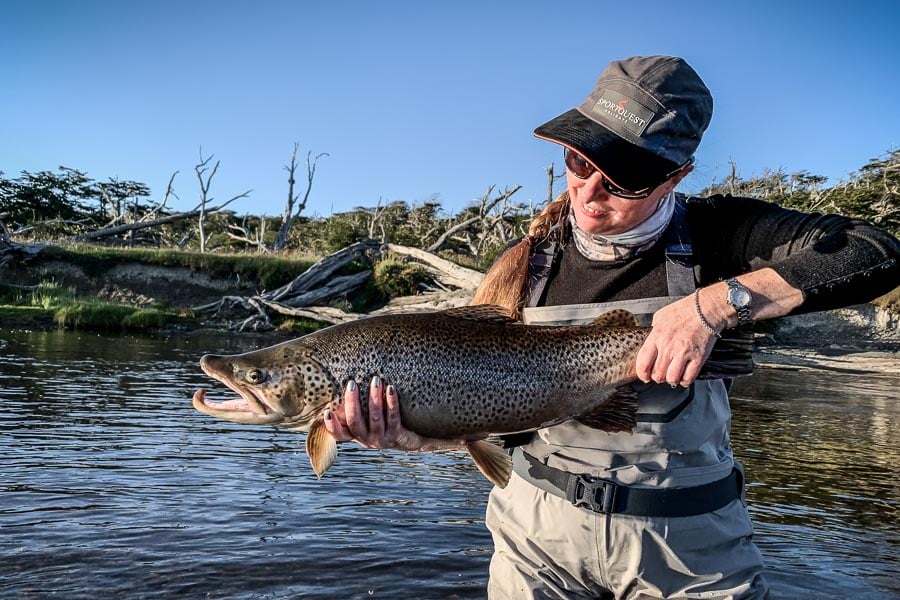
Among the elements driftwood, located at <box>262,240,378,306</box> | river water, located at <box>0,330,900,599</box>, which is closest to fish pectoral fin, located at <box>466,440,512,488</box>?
river water, located at <box>0,330,900,599</box>

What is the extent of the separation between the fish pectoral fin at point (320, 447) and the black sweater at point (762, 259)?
36.6 inches

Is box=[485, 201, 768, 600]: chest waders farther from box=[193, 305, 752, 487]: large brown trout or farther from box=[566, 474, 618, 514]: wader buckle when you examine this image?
box=[193, 305, 752, 487]: large brown trout

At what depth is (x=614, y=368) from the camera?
2.60m

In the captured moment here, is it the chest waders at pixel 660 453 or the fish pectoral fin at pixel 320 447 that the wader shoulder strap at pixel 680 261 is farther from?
the fish pectoral fin at pixel 320 447

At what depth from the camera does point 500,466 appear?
2789 mm

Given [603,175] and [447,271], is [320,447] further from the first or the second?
[447,271]

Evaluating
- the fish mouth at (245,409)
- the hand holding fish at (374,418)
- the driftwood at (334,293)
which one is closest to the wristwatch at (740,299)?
the hand holding fish at (374,418)

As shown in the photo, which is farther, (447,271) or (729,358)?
(447,271)

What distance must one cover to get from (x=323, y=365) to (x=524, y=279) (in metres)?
0.80

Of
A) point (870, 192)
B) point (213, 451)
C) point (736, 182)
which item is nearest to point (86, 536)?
point (213, 451)

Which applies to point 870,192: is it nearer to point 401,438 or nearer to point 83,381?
point 83,381

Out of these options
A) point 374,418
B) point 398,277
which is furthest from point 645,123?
point 398,277

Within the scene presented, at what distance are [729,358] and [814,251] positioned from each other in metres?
0.41

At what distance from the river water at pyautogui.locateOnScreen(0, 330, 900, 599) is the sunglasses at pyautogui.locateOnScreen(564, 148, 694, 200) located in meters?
3.44
